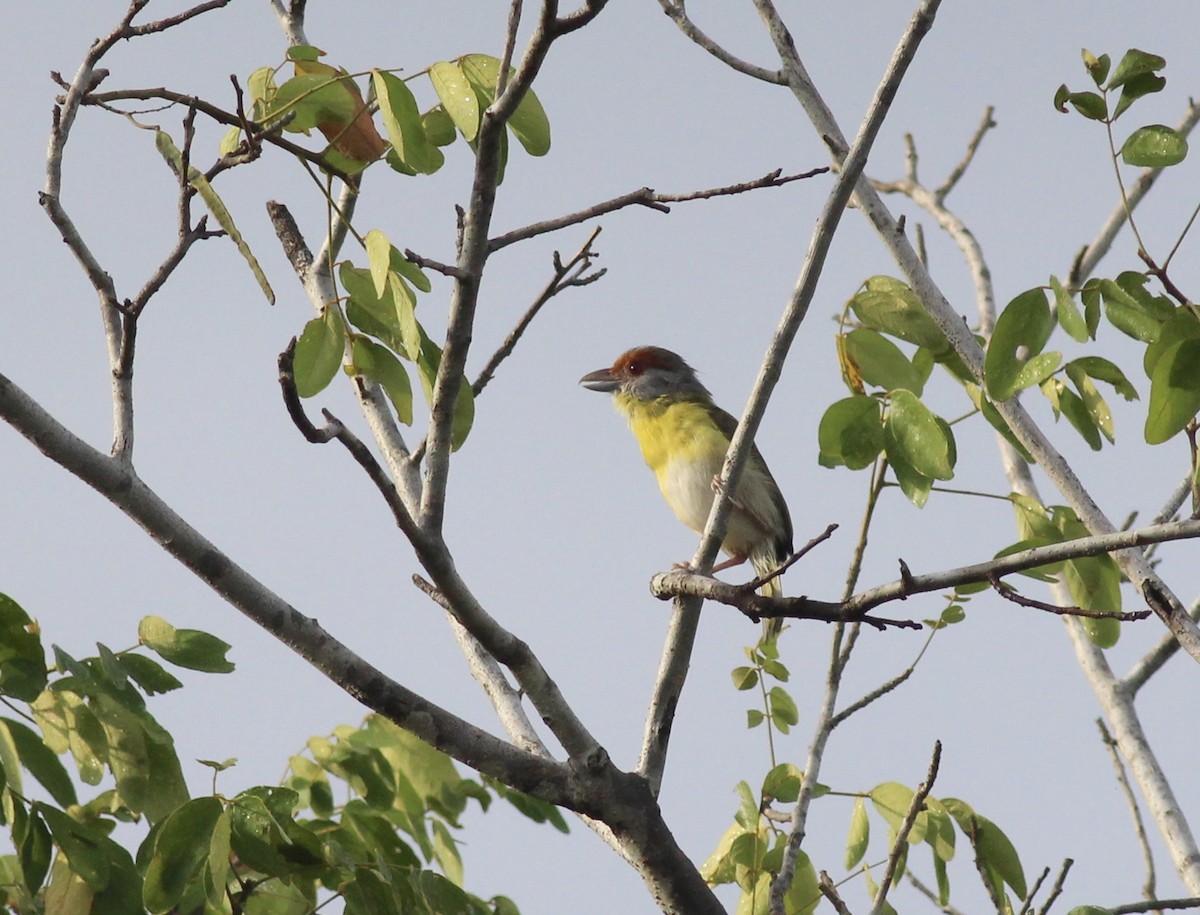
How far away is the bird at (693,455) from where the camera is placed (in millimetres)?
6758

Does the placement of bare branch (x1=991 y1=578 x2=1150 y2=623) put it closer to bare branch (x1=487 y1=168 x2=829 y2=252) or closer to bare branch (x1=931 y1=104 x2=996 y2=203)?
bare branch (x1=487 y1=168 x2=829 y2=252)

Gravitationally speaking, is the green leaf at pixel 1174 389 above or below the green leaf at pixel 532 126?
below

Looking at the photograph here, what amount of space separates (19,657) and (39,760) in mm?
243

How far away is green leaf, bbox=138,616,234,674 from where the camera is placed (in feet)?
10.1

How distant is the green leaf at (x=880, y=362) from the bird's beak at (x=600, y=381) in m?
3.97

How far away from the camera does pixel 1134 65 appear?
2990 millimetres

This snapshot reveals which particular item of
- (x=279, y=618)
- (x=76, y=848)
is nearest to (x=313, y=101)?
(x=279, y=618)

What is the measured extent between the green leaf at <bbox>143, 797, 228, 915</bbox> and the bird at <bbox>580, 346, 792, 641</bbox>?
3.97 metres

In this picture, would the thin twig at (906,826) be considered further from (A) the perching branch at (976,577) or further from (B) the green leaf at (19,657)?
(B) the green leaf at (19,657)

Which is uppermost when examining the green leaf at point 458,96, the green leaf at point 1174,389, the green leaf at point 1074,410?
the green leaf at point 1074,410

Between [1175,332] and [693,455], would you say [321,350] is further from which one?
[693,455]

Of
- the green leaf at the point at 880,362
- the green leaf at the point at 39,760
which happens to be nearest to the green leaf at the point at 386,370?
the green leaf at the point at 39,760

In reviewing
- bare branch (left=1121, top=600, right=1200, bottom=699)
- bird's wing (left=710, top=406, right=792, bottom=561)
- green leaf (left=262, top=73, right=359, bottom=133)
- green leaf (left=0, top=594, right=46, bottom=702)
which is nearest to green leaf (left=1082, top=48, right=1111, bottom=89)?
green leaf (left=262, top=73, right=359, bottom=133)

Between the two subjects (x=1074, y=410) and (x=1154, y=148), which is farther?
(x=1074, y=410)
